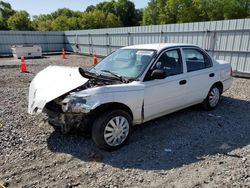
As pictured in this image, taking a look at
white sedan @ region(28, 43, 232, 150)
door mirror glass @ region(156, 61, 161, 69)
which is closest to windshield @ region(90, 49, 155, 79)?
white sedan @ region(28, 43, 232, 150)

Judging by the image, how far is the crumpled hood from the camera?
12.2ft

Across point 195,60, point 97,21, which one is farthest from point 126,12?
point 195,60

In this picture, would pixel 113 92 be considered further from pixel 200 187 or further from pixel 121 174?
pixel 200 187

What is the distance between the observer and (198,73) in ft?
17.0

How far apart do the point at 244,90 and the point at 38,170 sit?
7184 mm

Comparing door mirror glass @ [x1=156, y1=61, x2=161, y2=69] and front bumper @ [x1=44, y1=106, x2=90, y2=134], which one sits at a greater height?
door mirror glass @ [x1=156, y1=61, x2=161, y2=69]

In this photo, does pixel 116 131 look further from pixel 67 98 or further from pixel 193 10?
pixel 193 10

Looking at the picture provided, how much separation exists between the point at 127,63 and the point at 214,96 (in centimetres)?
254

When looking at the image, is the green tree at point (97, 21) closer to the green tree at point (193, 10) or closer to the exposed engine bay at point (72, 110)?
the green tree at point (193, 10)

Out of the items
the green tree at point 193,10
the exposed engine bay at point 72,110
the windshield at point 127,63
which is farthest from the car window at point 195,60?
the green tree at point 193,10

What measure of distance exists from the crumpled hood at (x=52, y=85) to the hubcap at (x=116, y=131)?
813 millimetres

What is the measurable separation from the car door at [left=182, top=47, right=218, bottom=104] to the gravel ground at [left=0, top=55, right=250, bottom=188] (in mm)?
546

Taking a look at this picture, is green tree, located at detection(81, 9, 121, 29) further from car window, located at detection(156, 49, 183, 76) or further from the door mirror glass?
the door mirror glass

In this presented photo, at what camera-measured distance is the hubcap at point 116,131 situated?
3792mm
